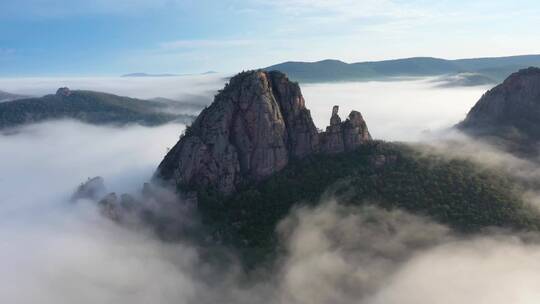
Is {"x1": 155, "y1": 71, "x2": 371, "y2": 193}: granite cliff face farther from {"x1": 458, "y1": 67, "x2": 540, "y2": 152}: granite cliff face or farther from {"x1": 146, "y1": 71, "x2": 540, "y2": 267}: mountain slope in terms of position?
{"x1": 458, "y1": 67, "x2": 540, "y2": 152}: granite cliff face

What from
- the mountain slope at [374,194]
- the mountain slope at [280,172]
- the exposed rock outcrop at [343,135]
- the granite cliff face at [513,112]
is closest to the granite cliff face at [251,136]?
the exposed rock outcrop at [343,135]

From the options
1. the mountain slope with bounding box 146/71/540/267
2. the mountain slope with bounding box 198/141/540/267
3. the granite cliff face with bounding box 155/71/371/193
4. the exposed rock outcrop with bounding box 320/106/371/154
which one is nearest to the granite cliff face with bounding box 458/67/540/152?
the mountain slope with bounding box 198/141/540/267

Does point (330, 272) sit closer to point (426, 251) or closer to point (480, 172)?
point (426, 251)

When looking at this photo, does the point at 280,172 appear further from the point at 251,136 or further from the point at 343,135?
the point at 343,135

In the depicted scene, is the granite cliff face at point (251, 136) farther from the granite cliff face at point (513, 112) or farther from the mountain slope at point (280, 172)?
the granite cliff face at point (513, 112)

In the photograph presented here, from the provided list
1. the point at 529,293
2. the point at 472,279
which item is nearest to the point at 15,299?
the point at 472,279

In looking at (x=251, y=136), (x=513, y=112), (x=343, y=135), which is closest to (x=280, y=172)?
(x=251, y=136)

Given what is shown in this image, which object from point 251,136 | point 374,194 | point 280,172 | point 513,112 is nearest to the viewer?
point 374,194
